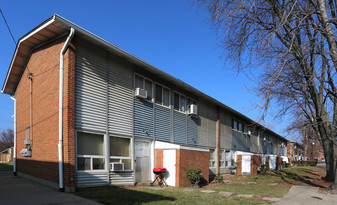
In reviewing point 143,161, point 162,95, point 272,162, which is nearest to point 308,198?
point 143,161

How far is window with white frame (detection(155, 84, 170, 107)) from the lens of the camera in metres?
14.1

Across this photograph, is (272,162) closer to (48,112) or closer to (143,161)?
(143,161)

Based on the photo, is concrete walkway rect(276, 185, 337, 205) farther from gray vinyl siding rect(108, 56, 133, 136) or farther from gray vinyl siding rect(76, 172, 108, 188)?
gray vinyl siding rect(108, 56, 133, 136)

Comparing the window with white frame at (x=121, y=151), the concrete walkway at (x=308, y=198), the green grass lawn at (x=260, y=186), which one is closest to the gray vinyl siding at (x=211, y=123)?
the green grass lawn at (x=260, y=186)

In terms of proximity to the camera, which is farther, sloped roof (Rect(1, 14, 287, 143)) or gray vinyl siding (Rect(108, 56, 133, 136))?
gray vinyl siding (Rect(108, 56, 133, 136))

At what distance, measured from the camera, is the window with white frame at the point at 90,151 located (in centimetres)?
932

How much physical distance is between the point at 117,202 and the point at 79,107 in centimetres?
383

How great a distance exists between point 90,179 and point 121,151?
2079 mm

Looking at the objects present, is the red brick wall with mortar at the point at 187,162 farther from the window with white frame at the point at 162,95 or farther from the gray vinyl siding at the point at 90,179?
the gray vinyl siding at the point at 90,179

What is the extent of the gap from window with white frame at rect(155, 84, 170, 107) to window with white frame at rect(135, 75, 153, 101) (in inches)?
24.4

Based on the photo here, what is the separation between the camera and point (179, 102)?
16.2 meters

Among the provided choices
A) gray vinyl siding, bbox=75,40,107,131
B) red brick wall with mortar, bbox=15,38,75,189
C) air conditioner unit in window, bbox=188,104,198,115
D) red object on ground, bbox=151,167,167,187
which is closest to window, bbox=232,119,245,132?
air conditioner unit in window, bbox=188,104,198,115

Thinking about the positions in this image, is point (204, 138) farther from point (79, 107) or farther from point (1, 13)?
point (1, 13)

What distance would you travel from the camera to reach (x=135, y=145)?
12000mm
